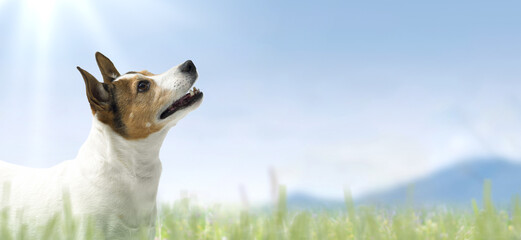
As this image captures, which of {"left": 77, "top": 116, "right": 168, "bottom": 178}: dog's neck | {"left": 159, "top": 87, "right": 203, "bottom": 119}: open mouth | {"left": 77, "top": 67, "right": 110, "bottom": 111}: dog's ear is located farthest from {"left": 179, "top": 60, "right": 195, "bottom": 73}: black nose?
{"left": 77, "top": 67, "right": 110, "bottom": 111}: dog's ear

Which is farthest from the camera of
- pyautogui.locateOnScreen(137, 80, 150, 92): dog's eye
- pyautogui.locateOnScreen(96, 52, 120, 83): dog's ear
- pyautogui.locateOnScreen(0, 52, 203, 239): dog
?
pyautogui.locateOnScreen(96, 52, 120, 83): dog's ear

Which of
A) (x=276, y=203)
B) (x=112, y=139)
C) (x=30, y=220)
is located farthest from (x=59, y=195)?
(x=276, y=203)

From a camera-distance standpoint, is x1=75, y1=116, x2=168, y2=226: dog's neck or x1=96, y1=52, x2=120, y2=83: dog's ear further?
x1=96, y1=52, x2=120, y2=83: dog's ear

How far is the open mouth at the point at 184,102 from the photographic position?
429 centimetres

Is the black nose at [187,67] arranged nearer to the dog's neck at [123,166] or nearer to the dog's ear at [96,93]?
the dog's neck at [123,166]

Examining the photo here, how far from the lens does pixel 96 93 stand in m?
4.34

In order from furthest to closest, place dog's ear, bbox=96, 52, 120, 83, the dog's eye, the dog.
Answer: dog's ear, bbox=96, 52, 120, 83 → the dog's eye → the dog

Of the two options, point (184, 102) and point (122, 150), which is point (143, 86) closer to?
point (184, 102)

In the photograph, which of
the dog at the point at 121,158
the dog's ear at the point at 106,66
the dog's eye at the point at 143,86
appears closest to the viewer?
the dog at the point at 121,158

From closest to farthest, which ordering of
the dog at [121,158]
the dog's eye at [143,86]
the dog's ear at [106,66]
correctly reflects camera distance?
the dog at [121,158] < the dog's eye at [143,86] < the dog's ear at [106,66]

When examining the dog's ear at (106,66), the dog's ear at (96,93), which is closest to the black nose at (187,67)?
the dog's ear at (96,93)

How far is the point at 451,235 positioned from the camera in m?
3.42

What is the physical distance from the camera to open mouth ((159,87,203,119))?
4293 millimetres

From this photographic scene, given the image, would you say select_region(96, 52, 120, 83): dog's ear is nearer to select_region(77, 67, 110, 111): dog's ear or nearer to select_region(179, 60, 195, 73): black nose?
select_region(77, 67, 110, 111): dog's ear
